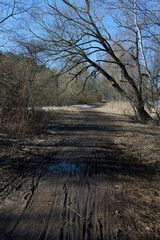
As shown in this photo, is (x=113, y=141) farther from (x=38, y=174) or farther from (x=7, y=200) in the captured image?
(x=7, y=200)

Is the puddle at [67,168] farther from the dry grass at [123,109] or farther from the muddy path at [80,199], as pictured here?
the dry grass at [123,109]

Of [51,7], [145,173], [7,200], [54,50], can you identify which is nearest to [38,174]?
[7,200]

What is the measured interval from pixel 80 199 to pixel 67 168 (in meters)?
1.24

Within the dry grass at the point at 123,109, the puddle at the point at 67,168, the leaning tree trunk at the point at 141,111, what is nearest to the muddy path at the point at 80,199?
the puddle at the point at 67,168

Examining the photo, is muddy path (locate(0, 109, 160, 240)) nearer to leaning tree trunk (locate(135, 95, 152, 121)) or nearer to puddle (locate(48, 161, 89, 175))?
puddle (locate(48, 161, 89, 175))

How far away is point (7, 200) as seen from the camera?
110 inches

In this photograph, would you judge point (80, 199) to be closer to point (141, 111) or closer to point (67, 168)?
point (67, 168)

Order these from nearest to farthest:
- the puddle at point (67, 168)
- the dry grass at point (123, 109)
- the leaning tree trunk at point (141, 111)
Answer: the puddle at point (67, 168)
the leaning tree trunk at point (141, 111)
the dry grass at point (123, 109)

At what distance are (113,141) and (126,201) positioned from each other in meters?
3.87

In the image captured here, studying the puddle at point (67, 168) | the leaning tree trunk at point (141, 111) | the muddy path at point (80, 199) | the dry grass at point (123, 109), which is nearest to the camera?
the muddy path at point (80, 199)

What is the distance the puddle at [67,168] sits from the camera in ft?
12.8

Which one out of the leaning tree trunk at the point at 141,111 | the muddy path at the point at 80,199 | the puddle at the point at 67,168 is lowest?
the muddy path at the point at 80,199

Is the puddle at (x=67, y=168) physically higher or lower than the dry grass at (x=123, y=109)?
lower

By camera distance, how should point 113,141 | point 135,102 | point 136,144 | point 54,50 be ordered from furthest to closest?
point 135,102, point 54,50, point 113,141, point 136,144
